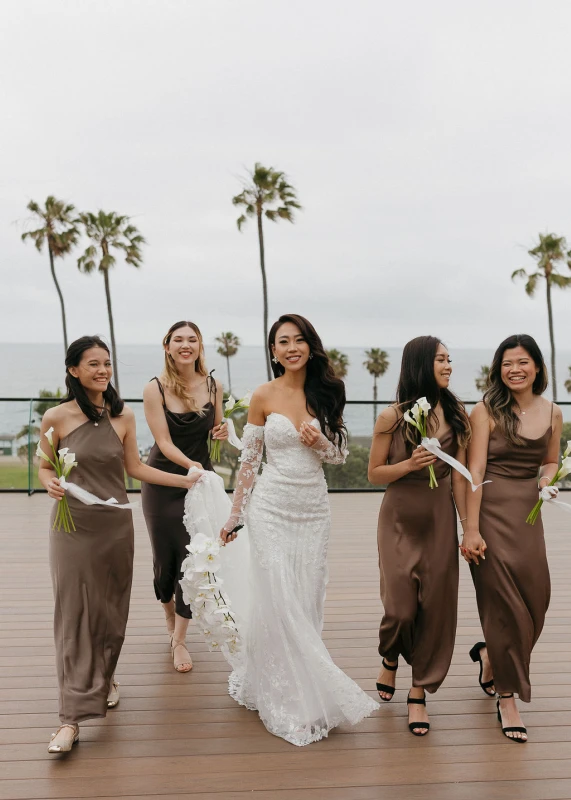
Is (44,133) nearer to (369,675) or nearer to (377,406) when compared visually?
(377,406)

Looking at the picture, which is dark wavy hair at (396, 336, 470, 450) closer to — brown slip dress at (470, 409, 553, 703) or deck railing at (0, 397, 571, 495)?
brown slip dress at (470, 409, 553, 703)

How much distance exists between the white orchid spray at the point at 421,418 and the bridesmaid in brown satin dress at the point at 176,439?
53.8 inches

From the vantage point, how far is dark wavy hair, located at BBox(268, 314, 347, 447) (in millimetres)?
3559

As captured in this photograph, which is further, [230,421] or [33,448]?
[33,448]

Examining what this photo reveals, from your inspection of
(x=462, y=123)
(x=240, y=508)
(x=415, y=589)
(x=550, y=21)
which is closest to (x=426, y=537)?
(x=415, y=589)

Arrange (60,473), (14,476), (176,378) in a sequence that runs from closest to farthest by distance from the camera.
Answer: (60,473) < (176,378) < (14,476)

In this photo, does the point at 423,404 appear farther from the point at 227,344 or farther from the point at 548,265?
the point at 227,344

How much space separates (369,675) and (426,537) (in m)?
1.10

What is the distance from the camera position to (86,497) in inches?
127

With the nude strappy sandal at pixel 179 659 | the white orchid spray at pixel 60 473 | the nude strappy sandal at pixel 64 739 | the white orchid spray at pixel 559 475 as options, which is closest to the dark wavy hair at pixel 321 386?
the white orchid spray at pixel 559 475

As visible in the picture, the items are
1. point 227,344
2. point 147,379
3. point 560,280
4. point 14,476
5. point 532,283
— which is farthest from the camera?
point 147,379

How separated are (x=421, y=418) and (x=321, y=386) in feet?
1.71

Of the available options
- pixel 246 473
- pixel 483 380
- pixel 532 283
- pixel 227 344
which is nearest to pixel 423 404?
pixel 246 473

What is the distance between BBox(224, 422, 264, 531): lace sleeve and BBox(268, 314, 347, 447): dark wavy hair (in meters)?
0.30
